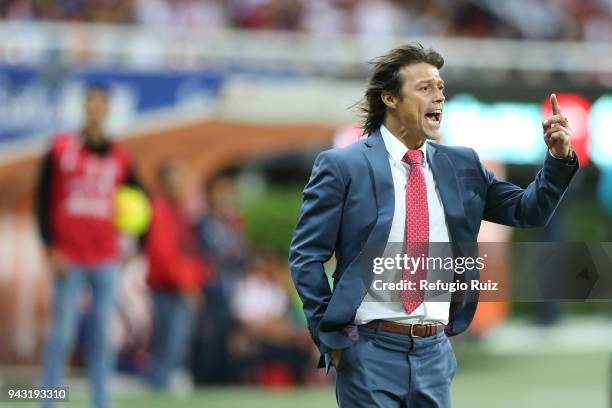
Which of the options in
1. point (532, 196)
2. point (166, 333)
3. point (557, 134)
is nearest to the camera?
point (557, 134)

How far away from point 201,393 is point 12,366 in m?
1.85

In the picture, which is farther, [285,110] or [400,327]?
[285,110]

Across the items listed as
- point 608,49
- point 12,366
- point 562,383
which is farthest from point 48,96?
point 608,49

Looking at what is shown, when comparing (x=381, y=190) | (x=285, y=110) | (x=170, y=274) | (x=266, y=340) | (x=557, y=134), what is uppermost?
(x=285, y=110)

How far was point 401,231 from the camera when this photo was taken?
16.8 ft

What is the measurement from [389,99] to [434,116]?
8.1 inches

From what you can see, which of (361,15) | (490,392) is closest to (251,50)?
(361,15)

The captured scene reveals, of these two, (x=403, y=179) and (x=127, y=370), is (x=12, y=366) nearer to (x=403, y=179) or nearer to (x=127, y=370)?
(x=127, y=370)

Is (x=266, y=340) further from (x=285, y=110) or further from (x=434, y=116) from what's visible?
(x=434, y=116)

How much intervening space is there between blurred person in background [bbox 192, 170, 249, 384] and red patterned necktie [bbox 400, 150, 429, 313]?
7.54 metres

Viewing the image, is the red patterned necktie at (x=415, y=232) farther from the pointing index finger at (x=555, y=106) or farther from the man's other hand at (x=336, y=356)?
the pointing index finger at (x=555, y=106)

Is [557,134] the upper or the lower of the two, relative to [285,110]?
lower

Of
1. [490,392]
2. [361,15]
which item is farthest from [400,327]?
[361,15]

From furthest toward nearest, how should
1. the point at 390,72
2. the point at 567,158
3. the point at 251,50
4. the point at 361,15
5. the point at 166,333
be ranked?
1. the point at 361,15
2. the point at 251,50
3. the point at 166,333
4. the point at 390,72
5. the point at 567,158
